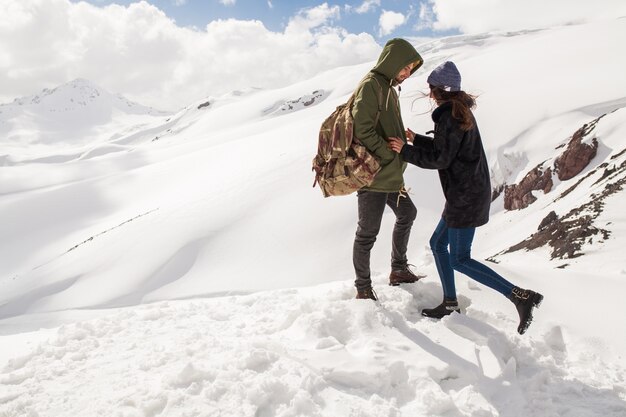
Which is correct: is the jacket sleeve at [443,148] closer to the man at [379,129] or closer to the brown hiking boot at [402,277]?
the man at [379,129]

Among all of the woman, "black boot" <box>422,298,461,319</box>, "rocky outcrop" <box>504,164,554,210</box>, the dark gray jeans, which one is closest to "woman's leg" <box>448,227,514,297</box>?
the woman

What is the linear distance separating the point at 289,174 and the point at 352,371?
18.0 metres

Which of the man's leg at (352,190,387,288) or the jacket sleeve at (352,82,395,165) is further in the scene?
the man's leg at (352,190,387,288)

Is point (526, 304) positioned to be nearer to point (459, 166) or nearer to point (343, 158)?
point (459, 166)

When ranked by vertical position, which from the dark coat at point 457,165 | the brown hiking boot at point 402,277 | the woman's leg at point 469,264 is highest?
the dark coat at point 457,165

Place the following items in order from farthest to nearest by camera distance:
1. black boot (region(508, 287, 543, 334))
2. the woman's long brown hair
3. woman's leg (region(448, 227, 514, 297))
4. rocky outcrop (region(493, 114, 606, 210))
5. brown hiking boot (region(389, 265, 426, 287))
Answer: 1. rocky outcrop (region(493, 114, 606, 210))
2. brown hiking boot (region(389, 265, 426, 287))
3. woman's leg (region(448, 227, 514, 297))
4. black boot (region(508, 287, 543, 334))
5. the woman's long brown hair

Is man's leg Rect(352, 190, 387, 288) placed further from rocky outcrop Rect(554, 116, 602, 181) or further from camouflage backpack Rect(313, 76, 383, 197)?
rocky outcrop Rect(554, 116, 602, 181)

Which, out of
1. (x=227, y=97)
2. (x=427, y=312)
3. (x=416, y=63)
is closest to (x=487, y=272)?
(x=427, y=312)

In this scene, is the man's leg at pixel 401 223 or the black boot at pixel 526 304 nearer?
the black boot at pixel 526 304

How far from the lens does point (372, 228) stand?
413 cm

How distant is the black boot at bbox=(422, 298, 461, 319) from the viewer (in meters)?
4.08

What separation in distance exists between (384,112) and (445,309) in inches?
79.2

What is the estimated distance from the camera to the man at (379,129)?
12.6 feet

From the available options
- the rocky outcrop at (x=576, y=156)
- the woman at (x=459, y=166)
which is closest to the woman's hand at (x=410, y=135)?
the woman at (x=459, y=166)
